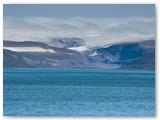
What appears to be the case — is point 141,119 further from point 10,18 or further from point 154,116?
point 10,18

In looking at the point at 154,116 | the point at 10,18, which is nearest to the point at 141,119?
the point at 154,116

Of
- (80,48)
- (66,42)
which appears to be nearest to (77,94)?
(80,48)

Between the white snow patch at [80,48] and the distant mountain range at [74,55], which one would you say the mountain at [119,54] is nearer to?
the distant mountain range at [74,55]

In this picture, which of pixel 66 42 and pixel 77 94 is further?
pixel 77 94

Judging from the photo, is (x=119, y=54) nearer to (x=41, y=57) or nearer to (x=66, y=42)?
(x=66, y=42)

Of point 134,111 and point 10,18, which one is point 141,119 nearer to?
point 134,111

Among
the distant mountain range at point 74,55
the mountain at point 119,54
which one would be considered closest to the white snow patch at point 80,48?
the distant mountain range at point 74,55
